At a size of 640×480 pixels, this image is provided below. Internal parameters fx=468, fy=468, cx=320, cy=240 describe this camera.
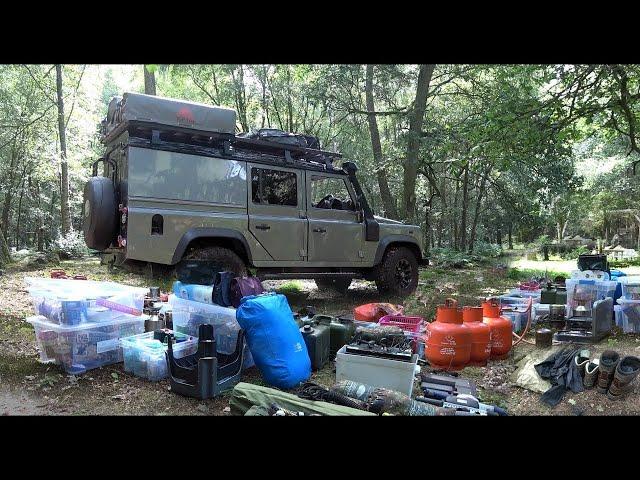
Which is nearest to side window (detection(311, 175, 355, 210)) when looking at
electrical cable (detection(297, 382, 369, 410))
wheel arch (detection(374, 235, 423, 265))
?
wheel arch (detection(374, 235, 423, 265))

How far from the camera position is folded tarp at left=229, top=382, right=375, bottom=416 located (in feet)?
10.5

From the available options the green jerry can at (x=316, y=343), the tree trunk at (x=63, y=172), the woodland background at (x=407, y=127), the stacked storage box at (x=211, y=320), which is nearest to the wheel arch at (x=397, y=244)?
the woodland background at (x=407, y=127)

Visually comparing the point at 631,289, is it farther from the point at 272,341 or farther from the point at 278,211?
the point at 278,211

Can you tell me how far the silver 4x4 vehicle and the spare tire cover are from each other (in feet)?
0.04

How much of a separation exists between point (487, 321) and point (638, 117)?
7.23m

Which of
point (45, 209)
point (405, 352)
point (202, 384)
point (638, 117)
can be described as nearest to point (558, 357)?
point (405, 352)

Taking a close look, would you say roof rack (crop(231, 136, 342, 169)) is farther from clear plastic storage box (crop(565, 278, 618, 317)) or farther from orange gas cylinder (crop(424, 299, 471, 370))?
clear plastic storage box (crop(565, 278, 618, 317))

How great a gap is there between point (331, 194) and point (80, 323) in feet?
15.3

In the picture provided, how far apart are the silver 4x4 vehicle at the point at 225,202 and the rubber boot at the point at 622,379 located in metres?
4.33

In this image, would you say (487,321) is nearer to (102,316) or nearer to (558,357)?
(558,357)

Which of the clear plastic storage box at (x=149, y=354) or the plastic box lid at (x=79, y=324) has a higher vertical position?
the plastic box lid at (x=79, y=324)

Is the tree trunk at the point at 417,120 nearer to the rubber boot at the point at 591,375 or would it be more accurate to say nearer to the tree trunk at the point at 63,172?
the rubber boot at the point at 591,375

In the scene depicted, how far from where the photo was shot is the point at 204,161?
20.6 ft

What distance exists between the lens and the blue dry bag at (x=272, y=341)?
3990mm
